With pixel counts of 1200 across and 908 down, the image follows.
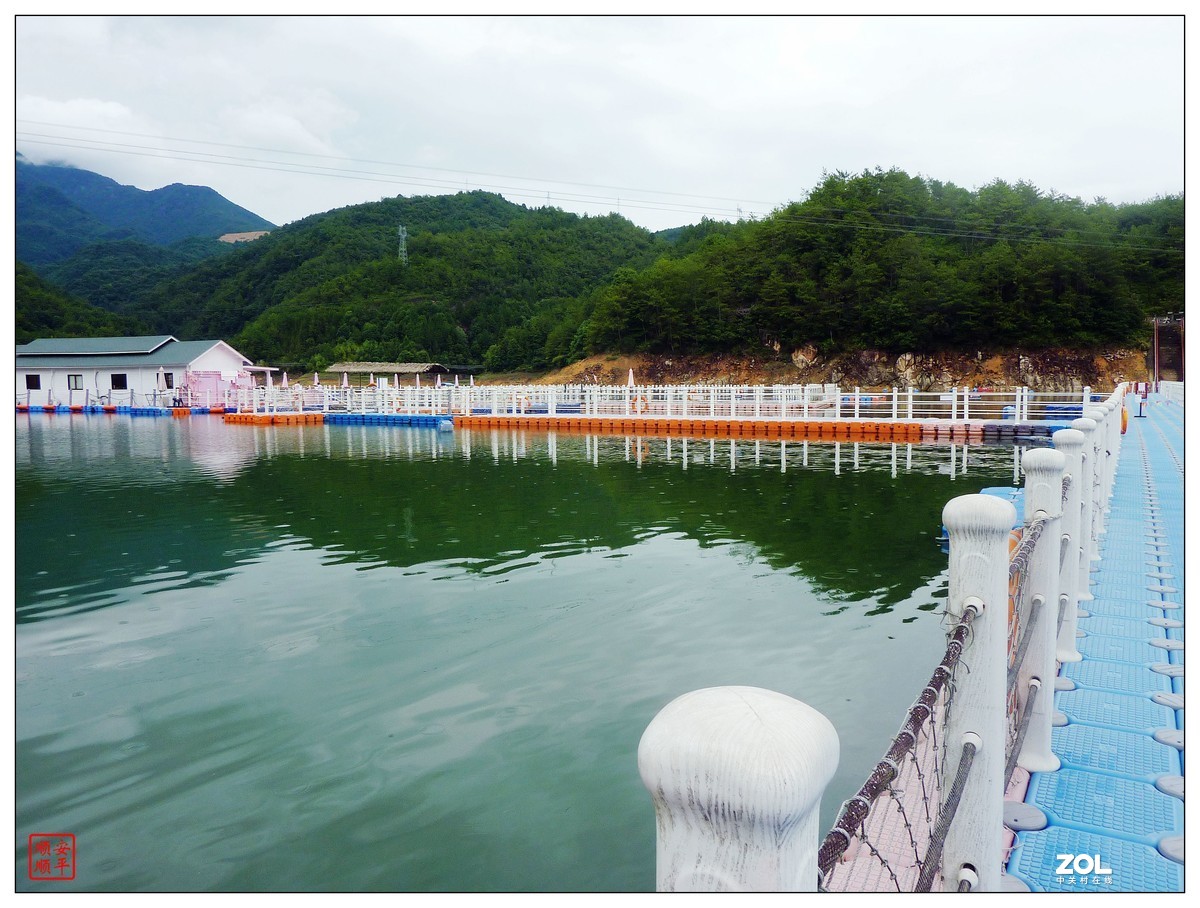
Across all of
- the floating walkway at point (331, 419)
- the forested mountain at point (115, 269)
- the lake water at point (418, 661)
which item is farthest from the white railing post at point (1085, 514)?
the forested mountain at point (115, 269)

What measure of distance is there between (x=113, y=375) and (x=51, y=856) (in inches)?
2052

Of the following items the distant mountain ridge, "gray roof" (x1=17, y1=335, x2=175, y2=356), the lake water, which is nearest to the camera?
the lake water

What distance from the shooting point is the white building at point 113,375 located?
48.3 meters

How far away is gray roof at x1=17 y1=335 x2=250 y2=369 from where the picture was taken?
4878 centimetres

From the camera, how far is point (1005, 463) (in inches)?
727

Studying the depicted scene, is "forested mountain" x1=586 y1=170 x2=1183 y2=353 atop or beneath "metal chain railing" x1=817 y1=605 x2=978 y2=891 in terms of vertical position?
atop

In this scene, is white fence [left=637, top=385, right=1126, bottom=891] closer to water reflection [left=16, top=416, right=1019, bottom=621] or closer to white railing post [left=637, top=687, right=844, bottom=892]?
white railing post [left=637, top=687, right=844, bottom=892]

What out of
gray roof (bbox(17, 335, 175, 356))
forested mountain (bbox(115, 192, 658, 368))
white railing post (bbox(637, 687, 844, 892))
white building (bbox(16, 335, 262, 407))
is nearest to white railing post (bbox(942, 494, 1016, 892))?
white railing post (bbox(637, 687, 844, 892))

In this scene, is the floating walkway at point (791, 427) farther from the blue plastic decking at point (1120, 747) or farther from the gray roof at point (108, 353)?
the gray roof at point (108, 353)

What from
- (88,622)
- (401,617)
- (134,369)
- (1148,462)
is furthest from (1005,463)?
(134,369)

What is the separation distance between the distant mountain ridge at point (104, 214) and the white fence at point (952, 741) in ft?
344

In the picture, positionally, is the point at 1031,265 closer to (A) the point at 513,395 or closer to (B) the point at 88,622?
(A) the point at 513,395

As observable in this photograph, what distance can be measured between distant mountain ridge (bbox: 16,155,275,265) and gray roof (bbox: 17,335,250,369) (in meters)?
46.6

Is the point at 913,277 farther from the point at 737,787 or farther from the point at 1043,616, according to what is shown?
the point at 737,787
